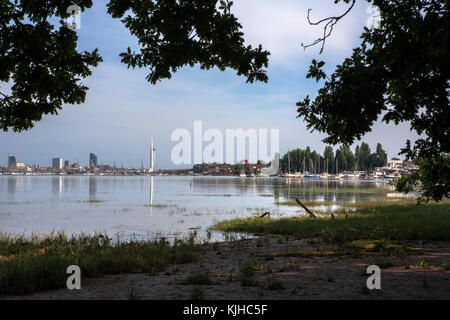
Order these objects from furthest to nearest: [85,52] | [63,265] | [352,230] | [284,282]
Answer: [352,230]
[85,52]
[63,265]
[284,282]

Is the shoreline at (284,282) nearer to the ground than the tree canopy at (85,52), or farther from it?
nearer to the ground

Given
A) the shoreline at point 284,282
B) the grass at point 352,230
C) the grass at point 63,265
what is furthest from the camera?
the grass at point 352,230

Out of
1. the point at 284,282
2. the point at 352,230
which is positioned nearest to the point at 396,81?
the point at 284,282

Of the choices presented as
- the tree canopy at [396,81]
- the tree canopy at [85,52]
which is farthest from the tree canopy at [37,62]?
the tree canopy at [396,81]

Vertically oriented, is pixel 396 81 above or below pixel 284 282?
above

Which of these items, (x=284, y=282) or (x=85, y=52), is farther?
(x=85, y=52)

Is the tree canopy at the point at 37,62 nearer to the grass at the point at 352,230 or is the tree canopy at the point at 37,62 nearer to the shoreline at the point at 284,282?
the shoreline at the point at 284,282

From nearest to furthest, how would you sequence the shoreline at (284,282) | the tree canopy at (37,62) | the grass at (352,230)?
the shoreline at (284,282), the tree canopy at (37,62), the grass at (352,230)

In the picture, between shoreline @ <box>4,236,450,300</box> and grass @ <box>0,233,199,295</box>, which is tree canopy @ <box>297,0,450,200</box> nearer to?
shoreline @ <box>4,236,450,300</box>

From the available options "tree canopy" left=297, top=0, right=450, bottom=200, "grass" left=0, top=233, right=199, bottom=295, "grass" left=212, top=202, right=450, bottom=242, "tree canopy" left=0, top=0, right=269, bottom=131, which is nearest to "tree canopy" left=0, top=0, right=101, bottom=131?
"tree canopy" left=0, top=0, right=269, bottom=131

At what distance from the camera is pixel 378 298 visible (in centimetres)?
764

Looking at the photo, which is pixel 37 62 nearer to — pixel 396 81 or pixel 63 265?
pixel 63 265
